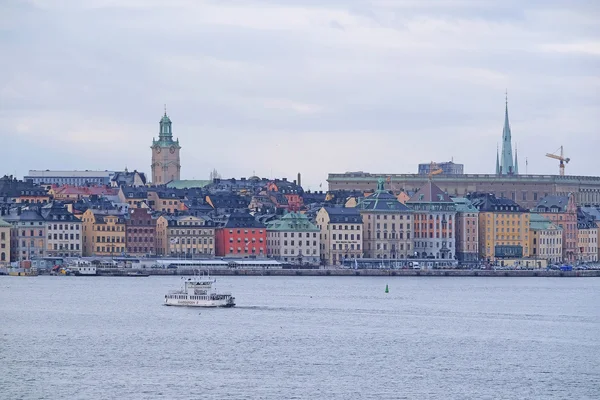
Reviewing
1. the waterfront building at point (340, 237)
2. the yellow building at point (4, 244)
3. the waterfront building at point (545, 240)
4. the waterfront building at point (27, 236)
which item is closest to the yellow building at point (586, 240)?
the waterfront building at point (545, 240)

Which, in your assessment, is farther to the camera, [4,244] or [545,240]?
[545,240]

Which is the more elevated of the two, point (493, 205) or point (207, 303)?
point (493, 205)

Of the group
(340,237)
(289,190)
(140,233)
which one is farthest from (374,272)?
(289,190)

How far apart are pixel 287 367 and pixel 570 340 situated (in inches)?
394

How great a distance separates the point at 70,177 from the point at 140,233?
50.8 m

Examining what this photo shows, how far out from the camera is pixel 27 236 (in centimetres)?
9275

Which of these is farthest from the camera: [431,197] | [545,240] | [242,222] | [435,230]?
[545,240]

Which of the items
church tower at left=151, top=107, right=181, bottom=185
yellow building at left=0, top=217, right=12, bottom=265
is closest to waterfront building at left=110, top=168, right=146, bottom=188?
church tower at left=151, top=107, right=181, bottom=185

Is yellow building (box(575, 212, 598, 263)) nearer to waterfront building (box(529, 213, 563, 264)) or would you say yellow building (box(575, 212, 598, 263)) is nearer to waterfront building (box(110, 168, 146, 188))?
waterfront building (box(529, 213, 563, 264))

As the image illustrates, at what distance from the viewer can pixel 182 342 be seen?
47.1 m

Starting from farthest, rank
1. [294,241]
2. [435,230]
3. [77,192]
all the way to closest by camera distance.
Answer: [77,192] → [435,230] → [294,241]

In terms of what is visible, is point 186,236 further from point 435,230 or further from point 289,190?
point 289,190

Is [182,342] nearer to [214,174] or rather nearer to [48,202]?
[48,202]

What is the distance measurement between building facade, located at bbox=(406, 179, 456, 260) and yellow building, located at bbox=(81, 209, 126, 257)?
52.2ft
